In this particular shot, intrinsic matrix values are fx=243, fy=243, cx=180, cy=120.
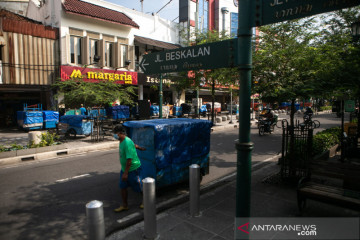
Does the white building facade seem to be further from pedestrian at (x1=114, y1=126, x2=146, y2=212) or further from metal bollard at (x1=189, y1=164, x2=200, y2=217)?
metal bollard at (x1=189, y1=164, x2=200, y2=217)

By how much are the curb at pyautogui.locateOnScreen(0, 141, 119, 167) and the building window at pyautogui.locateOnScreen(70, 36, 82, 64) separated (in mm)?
11167

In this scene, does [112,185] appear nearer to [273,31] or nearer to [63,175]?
[63,175]

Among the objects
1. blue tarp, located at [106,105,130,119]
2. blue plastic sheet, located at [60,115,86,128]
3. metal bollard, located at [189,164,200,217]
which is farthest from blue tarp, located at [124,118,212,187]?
blue tarp, located at [106,105,130,119]

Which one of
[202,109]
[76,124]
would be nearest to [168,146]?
[76,124]

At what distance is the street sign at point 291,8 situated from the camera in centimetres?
220

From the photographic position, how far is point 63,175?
7309 millimetres

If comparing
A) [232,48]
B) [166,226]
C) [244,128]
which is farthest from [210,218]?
Result: [232,48]

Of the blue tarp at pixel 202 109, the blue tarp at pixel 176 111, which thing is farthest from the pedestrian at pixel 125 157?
the blue tarp at pixel 202 109

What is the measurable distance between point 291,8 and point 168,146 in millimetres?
3757

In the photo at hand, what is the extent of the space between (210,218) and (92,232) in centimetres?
211

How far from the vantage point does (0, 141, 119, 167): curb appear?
29.3 ft

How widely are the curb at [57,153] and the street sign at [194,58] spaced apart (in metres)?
7.00

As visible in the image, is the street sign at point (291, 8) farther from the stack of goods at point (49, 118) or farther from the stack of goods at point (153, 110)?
the stack of goods at point (153, 110)

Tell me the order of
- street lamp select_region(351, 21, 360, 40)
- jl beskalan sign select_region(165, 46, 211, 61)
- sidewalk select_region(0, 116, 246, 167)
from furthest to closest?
sidewalk select_region(0, 116, 246, 167)
street lamp select_region(351, 21, 360, 40)
jl beskalan sign select_region(165, 46, 211, 61)
